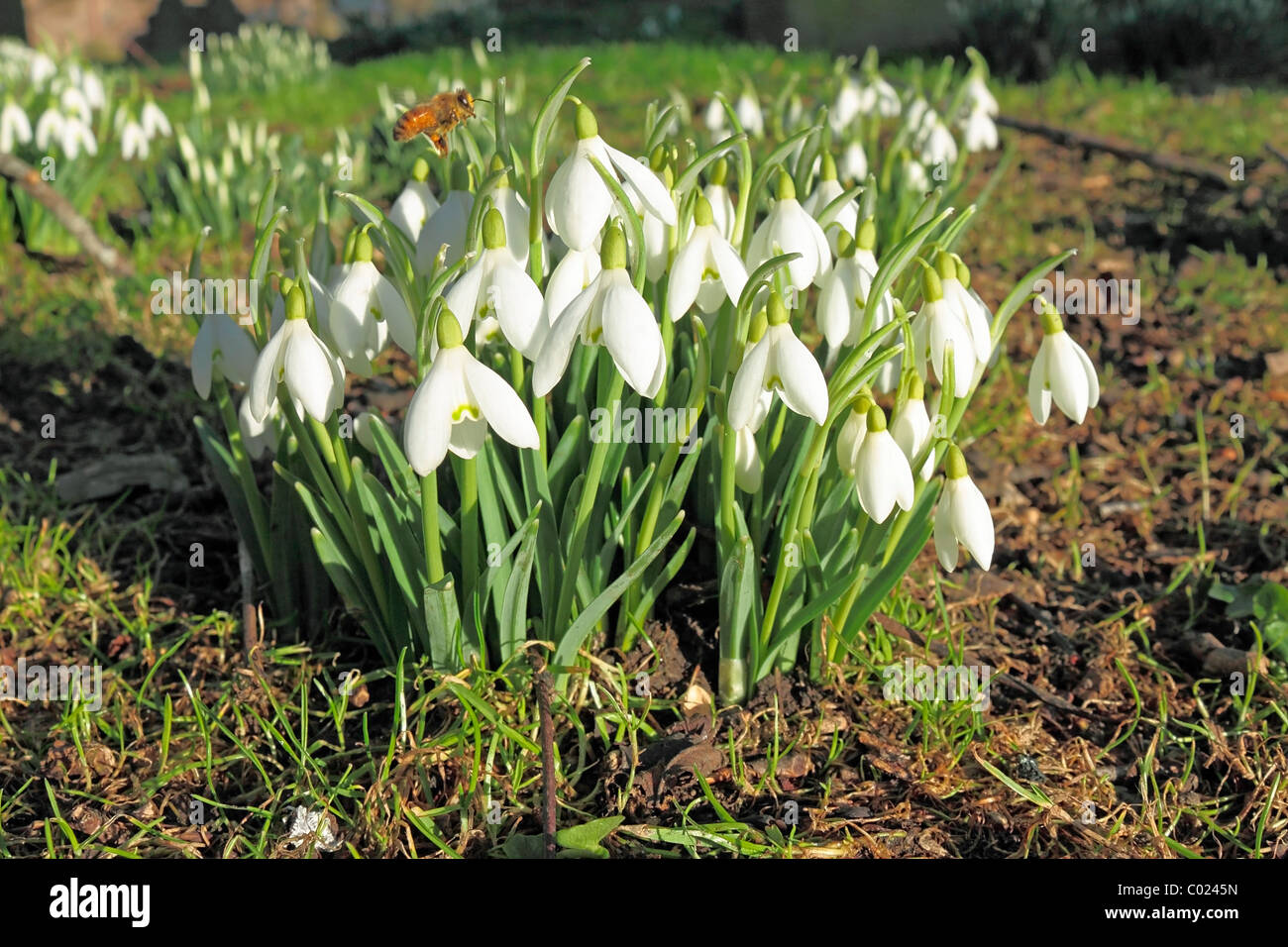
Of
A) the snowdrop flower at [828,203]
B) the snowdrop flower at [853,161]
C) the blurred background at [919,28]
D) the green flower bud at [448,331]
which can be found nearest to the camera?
the green flower bud at [448,331]

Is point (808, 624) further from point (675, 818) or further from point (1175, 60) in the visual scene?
point (1175, 60)

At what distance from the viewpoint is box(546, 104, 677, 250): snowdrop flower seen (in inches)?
59.6

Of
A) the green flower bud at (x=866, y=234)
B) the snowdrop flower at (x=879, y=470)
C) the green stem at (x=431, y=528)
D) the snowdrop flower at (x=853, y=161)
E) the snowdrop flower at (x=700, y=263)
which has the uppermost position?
the snowdrop flower at (x=853, y=161)

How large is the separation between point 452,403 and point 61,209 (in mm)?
2935

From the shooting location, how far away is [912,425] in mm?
1720

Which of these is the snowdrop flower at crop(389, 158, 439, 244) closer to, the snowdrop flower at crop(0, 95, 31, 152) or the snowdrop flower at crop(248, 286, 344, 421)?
the snowdrop flower at crop(248, 286, 344, 421)

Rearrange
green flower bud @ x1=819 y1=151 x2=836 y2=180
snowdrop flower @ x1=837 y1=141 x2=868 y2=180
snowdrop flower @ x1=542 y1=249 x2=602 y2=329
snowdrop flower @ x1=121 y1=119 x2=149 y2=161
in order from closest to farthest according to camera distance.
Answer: snowdrop flower @ x1=542 y1=249 x2=602 y2=329, green flower bud @ x1=819 y1=151 x2=836 y2=180, snowdrop flower @ x1=837 y1=141 x2=868 y2=180, snowdrop flower @ x1=121 y1=119 x2=149 y2=161

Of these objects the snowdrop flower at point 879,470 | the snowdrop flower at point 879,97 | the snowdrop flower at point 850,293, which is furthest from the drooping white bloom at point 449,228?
the snowdrop flower at point 879,97

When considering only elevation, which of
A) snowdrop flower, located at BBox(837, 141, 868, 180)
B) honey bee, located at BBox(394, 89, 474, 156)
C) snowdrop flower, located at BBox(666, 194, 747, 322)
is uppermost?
snowdrop flower, located at BBox(837, 141, 868, 180)

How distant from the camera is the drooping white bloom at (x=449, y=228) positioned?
5.82 feet

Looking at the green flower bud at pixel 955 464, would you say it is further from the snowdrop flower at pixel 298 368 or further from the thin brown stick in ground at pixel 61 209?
the thin brown stick in ground at pixel 61 209

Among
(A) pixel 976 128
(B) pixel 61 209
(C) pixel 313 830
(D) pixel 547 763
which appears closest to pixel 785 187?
(D) pixel 547 763

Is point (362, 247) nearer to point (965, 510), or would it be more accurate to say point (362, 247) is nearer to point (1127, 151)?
point (965, 510)

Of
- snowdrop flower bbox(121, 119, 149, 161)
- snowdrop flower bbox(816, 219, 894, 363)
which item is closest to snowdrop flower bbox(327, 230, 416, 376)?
snowdrop flower bbox(816, 219, 894, 363)
